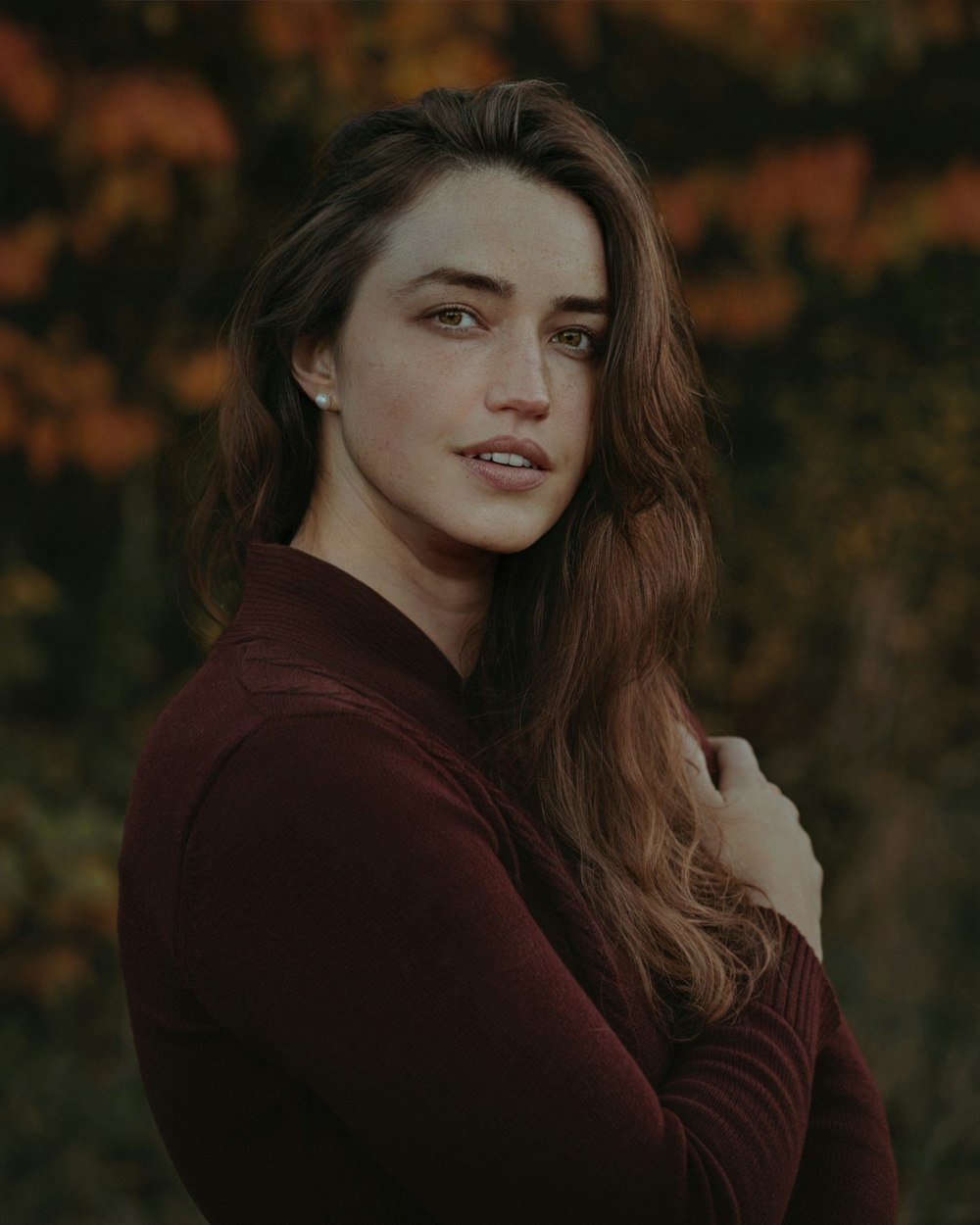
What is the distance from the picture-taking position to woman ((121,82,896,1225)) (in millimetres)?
1143

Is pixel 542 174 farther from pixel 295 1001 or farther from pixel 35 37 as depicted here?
pixel 35 37

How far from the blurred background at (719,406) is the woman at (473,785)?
63.6 inches

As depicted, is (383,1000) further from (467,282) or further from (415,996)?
(467,282)

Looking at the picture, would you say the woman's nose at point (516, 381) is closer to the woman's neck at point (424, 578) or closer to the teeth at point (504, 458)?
the teeth at point (504, 458)

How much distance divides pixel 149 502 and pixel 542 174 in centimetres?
292

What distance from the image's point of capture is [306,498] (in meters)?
1.65

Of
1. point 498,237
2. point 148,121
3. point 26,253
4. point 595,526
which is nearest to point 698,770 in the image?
point 595,526

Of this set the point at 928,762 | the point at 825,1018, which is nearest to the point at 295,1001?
the point at 825,1018

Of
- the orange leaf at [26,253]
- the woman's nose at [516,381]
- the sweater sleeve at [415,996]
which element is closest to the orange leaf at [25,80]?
the orange leaf at [26,253]

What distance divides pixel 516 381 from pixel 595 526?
0.23m

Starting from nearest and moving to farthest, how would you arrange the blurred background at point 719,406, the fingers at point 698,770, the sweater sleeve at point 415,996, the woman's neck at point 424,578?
the sweater sleeve at point 415,996
the woman's neck at point 424,578
the fingers at point 698,770
the blurred background at point 719,406

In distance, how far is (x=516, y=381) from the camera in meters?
1.43

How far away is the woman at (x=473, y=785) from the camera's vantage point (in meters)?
1.14

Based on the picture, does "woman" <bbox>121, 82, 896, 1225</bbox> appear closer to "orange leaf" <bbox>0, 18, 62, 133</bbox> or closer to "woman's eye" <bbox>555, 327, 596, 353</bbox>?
→ "woman's eye" <bbox>555, 327, 596, 353</bbox>
